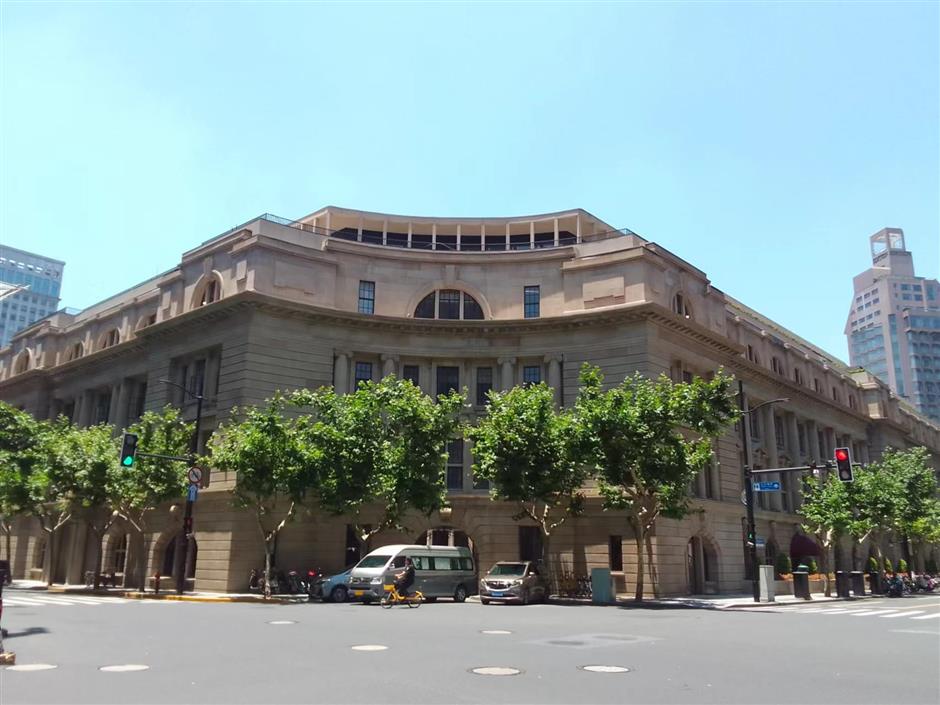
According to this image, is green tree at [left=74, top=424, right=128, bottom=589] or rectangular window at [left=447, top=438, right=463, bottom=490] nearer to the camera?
green tree at [left=74, top=424, right=128, bottom=589]

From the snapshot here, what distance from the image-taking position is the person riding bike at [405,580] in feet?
89.7

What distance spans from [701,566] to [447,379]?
1705 cm

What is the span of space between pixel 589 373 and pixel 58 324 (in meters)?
44.9

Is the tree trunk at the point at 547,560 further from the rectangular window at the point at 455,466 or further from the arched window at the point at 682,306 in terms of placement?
the arched window at the point at 682,306

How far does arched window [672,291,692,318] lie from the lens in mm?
44031

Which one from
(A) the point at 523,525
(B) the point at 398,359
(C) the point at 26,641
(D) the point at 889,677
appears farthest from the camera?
(B) the point at 398,359

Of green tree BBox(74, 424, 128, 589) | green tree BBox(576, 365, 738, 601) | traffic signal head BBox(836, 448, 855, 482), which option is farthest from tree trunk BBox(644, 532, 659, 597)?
green tree BBox(74, 424, 128, 589)

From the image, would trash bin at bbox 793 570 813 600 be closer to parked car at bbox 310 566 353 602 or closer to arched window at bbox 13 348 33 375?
parked car at bbox 310 566 353 602

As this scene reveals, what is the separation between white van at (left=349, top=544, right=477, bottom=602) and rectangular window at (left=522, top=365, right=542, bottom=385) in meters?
11.8

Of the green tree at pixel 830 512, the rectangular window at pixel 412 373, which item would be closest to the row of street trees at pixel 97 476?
the rectangular window at pixel 412 373

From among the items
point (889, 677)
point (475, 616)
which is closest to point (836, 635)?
point (889, 677)

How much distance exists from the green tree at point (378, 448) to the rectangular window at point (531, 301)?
10.3m

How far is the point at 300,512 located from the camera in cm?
3722

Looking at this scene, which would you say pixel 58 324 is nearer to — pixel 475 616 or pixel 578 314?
pixel 578 314
